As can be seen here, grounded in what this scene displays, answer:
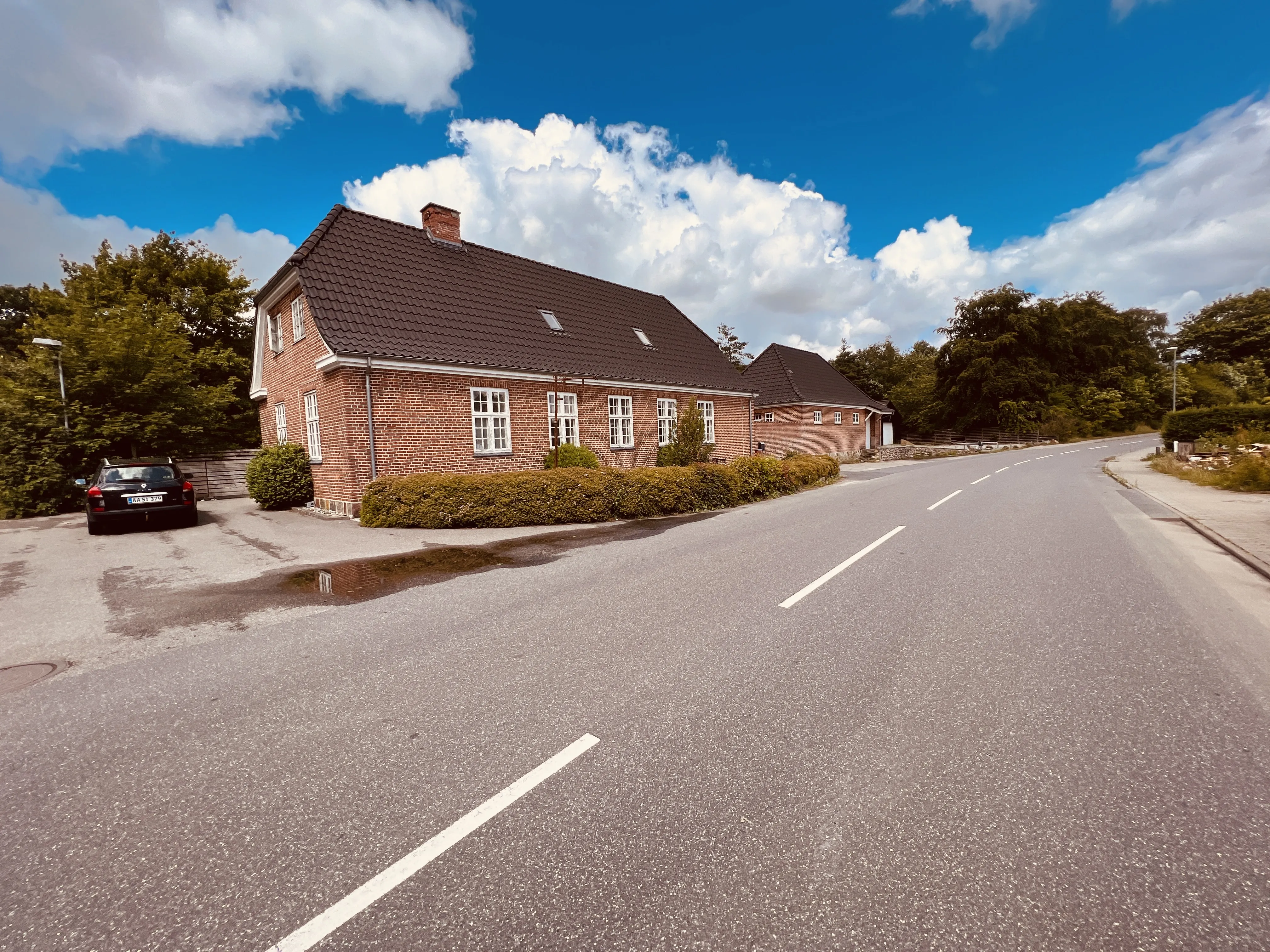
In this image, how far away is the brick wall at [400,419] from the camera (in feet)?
42.5

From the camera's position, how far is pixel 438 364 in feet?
46.0

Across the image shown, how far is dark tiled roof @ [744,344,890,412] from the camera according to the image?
34.2m

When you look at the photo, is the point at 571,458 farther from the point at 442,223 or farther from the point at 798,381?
the point at 798,381

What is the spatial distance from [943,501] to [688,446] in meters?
6.76

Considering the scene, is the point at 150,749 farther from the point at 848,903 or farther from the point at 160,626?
the point at 848,903

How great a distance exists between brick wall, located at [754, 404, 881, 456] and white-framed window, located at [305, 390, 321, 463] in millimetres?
18714

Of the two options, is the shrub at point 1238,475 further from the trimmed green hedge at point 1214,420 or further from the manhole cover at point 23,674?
the manhole cover at point 23,674

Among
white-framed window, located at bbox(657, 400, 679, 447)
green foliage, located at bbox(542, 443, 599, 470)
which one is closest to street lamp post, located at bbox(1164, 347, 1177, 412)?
white-framed window, located at bbox(657, 400, 679, 447)

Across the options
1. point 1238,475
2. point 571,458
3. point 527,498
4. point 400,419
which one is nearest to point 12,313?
point 400,419

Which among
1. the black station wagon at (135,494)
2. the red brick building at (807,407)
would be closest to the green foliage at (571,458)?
the black station wagon at (135,494)

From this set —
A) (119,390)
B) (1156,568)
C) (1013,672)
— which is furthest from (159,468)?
(1156,568)

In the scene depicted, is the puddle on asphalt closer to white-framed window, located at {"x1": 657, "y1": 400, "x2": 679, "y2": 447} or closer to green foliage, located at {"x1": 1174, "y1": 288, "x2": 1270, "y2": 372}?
white-framed window, located at {"x1": 657, "y1": 400, "x2": 679, "y2": 447}

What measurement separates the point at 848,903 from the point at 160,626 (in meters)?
6.39

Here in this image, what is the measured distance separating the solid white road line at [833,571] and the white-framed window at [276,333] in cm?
1732
